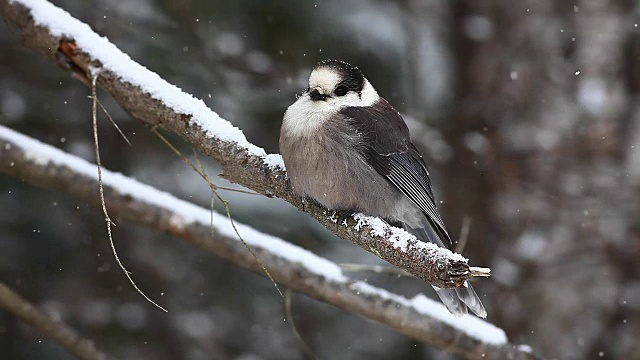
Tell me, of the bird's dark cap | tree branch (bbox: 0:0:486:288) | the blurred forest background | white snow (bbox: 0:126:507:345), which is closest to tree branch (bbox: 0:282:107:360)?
white snow (bbox: 0:126:507:345)

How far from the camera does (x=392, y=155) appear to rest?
155 inches

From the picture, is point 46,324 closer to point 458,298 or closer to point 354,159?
point 354,159

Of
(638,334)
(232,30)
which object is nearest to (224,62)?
(232,30)

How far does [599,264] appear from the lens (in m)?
6.36

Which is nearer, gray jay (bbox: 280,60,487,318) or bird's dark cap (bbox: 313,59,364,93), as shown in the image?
gray jay (bbox: 280,60,487,318)

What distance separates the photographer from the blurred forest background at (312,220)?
5797 millimetres

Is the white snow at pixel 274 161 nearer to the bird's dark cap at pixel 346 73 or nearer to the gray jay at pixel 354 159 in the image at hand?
the gray jay at pixel 354 159

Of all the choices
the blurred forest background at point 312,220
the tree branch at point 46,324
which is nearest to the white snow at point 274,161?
the tree branch at point 46,324

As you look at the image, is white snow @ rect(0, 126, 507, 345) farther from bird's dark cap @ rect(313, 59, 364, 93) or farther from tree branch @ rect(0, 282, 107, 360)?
bird's dark cap @ rect(313, 59, 364, 93)

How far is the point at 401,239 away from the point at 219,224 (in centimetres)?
140

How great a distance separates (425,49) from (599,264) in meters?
2.46

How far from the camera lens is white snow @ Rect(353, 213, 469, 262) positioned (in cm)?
281

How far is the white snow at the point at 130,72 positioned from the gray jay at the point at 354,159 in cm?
37

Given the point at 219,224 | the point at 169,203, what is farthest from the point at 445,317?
the point at 169,203
